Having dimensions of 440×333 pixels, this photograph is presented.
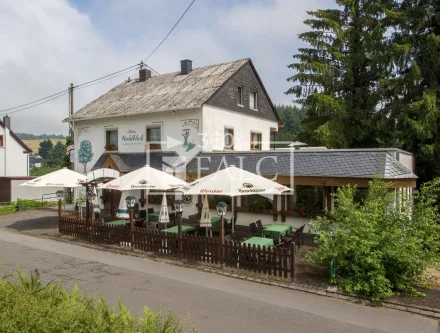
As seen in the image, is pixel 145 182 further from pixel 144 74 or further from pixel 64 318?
pixel 144 74

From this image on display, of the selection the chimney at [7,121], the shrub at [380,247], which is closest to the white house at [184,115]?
the shrub at [380,247]

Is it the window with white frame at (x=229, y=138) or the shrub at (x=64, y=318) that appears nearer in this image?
the shrub at (x=64, y=318)

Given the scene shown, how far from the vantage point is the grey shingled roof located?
18.5m

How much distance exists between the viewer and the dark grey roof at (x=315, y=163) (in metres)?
12.2

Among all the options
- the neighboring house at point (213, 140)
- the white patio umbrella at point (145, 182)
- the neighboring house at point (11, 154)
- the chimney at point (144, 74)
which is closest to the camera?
the white patio umbrella at point (145, 182)

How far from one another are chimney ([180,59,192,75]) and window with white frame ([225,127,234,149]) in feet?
19.0

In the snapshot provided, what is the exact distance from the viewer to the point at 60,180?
49.6ft

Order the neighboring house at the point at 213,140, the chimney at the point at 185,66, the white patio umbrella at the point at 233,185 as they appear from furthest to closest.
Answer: the chimney at the point at 185,66 < the neighboring house at the point at 213,140 < the white patio umbrella at the point at 233,185

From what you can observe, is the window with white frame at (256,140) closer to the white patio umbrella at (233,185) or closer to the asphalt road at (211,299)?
the white patio umbrella at (233,185)

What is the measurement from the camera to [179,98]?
61.7 ft

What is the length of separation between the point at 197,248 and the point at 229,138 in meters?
10.4

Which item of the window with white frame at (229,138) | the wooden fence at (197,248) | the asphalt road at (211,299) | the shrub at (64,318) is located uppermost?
the window with white frame at (229,138)

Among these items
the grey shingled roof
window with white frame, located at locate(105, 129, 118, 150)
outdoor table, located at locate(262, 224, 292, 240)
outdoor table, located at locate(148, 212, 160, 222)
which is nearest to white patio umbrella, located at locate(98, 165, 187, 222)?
outdoor table, located at locate(148, 212, 160, 222)

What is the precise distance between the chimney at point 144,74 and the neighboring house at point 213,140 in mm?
78
